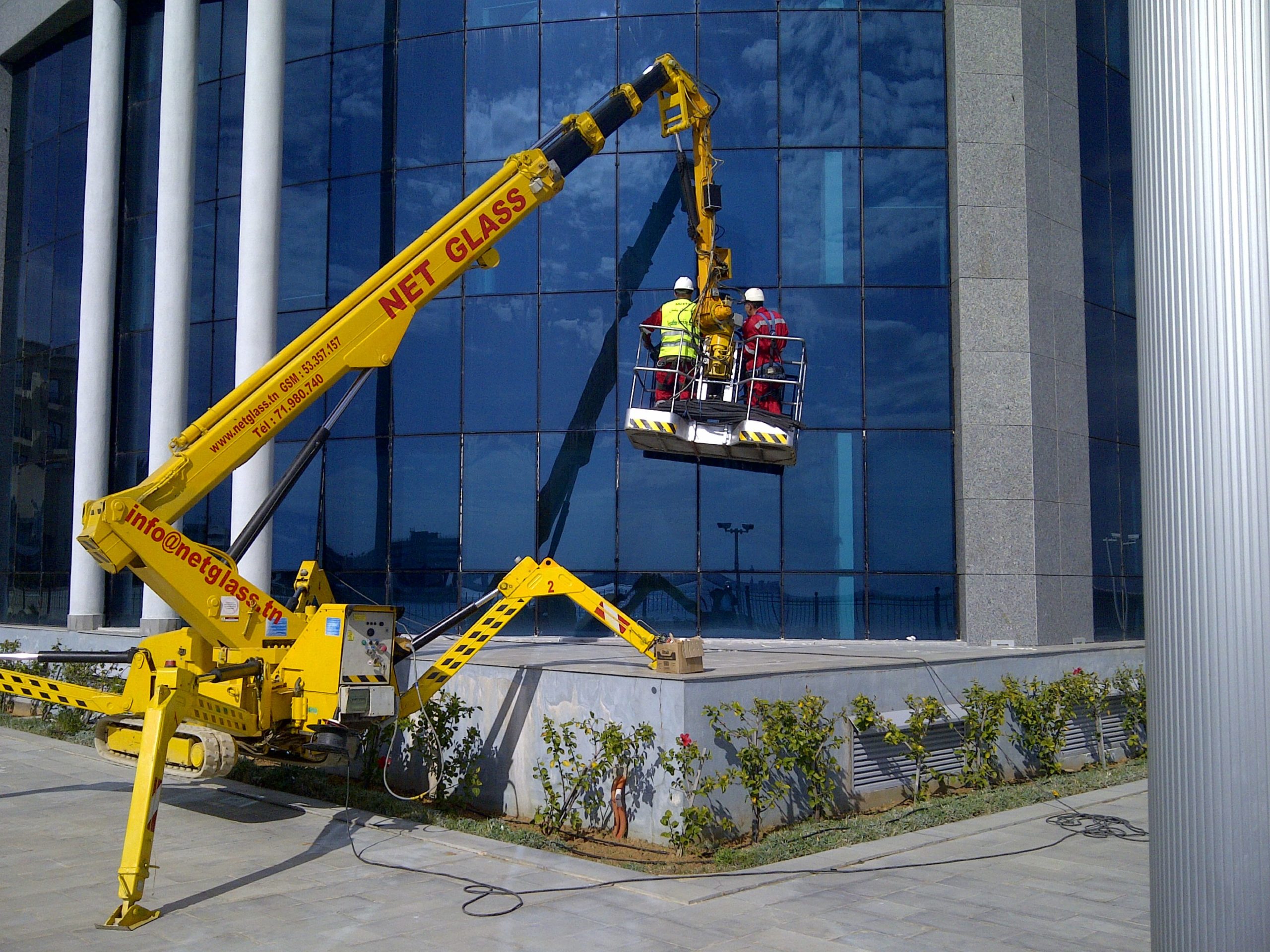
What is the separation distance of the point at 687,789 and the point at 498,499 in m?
10.8

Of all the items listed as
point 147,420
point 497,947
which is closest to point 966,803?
point 497,947

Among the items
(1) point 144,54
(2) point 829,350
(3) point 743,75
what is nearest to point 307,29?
(1) point 144,54

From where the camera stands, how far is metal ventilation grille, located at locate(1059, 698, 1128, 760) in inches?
590

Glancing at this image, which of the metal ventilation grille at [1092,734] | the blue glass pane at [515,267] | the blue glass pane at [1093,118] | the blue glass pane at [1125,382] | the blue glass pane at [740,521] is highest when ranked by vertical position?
the blue glass pane at [1093,118]

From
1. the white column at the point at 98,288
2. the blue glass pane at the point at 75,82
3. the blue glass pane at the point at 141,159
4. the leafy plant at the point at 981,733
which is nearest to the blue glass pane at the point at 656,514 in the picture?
the leafy plant at the point at 981,733

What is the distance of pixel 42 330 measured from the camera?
2888cm

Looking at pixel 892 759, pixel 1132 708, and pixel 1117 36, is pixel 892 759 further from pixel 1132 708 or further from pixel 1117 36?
pixel 1117 36

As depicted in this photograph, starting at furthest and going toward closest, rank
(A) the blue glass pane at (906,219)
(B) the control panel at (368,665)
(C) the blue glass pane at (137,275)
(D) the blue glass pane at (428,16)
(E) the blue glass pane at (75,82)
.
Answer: (E) the blue glass pane at (75,82), (C) the blue glass pane at (137,275), (D) the blue glass pane at (428,16), (A) the blue glass pane at (906,219), (B) the control panel at (368,665)

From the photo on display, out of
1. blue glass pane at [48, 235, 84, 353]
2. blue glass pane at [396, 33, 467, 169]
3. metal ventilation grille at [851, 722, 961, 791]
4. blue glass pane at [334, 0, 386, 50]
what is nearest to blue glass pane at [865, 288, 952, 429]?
metal ventilation grille at [851, 722, 961, 791]

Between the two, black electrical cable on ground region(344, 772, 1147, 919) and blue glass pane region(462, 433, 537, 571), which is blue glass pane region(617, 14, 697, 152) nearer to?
blue glass pane region(462, 433, 537, 571)

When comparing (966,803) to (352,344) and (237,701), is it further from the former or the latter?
(352,344)

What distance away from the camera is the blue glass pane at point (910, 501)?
18734mm

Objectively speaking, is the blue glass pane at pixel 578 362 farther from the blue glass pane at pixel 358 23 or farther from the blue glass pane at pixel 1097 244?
the blue glass pane at pixel 1097 244

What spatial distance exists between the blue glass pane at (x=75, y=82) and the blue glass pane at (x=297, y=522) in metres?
13.5
